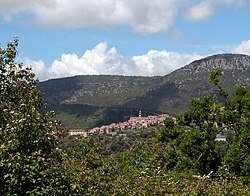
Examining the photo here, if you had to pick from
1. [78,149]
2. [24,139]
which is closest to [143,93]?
[78,149]

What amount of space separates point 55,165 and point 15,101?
286 centimetres

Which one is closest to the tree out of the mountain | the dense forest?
the dense forest

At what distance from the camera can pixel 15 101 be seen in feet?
36.0

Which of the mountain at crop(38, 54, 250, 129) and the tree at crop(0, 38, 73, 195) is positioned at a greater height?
the mountain at crop(38, 54, 250, 129)

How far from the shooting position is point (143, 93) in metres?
176

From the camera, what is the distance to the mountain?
146 m

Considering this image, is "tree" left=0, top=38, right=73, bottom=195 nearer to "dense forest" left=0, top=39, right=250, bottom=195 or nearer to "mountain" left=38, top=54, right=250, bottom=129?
"dense forest" left=0, top=39, right=250, bottom=195

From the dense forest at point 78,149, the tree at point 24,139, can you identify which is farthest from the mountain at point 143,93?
the tree at point 24,139

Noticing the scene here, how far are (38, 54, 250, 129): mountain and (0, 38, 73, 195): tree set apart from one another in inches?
4740

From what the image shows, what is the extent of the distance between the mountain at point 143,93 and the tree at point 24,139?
12039 centimetres

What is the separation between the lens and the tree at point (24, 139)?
7625 millimetres

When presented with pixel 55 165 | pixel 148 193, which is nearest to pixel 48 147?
pixel 55 165

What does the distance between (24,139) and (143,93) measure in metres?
168

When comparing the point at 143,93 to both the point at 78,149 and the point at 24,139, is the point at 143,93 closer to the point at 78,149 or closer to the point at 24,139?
the point at 78,149
